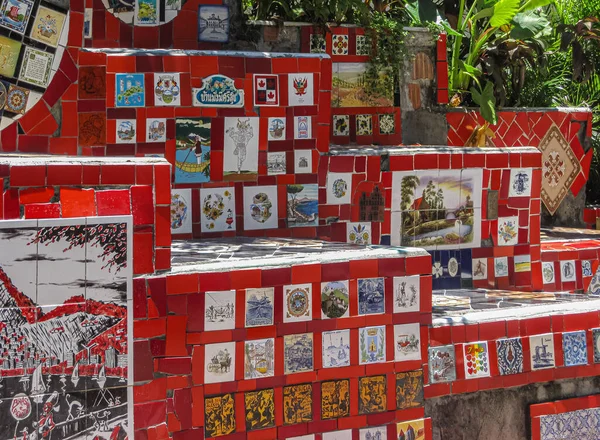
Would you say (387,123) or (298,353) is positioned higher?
(387,123)

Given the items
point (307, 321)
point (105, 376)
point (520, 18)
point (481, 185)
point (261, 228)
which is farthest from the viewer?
point (520, 18)

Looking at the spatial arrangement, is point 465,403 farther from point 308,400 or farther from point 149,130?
point 149,130

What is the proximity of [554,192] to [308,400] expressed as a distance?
17.4 feet

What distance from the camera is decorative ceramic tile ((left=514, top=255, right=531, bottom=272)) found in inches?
323

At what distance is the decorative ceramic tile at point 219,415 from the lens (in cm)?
560

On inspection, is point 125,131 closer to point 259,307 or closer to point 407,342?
point 259,307

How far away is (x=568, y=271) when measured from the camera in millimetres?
8680

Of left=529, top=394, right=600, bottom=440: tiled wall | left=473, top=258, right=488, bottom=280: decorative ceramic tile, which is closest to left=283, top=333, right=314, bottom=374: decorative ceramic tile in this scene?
left=529, top=394, right=600, bottom=440: tiled wall

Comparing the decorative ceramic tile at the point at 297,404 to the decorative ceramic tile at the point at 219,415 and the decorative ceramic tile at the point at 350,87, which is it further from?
the decorative ceramic tile at the point at 350,87

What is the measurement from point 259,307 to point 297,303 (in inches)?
10.3

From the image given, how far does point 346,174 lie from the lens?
756cm

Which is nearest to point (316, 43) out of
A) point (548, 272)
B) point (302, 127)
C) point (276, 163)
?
point (302, 127)

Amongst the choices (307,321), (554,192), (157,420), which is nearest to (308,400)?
(307,321)

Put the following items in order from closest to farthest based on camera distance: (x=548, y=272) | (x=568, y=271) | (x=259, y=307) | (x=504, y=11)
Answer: (x=259, y=307), (x=548, y=272), (x=568, y=271), (x=504, y=11)
